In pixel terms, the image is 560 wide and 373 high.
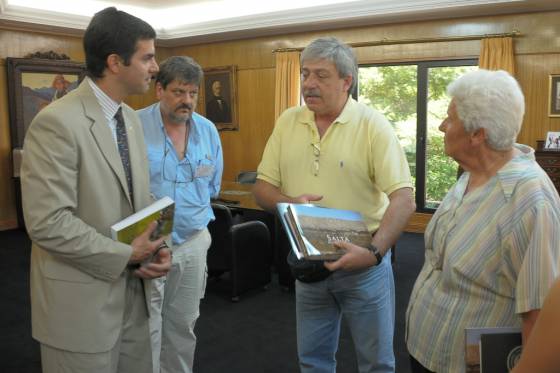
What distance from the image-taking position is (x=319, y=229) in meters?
1.79

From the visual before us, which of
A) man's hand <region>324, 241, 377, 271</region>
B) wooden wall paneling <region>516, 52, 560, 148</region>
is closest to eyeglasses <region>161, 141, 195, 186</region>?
man's hand <region>324, 241, 377, 271</region>

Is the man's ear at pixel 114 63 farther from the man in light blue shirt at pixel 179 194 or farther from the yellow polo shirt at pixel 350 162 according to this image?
the yellow polo shirt at pixel 350 162

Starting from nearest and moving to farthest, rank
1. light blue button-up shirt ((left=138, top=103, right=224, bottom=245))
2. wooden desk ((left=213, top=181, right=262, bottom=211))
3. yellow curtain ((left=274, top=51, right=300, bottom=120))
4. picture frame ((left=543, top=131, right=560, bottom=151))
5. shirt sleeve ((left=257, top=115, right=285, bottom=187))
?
shirt sleeve ((left=257, top=115, right=285, bottom=187)) < light blue button-up shirt ((left=138, top=103, right=224, bottom=245)) < wooden desk ((left=213, top=181, right=262, bottom=211)) < picture frame ((left=543, top=131, right=560, bottom=151)) < yellow curtain ((left=274, top=51, right=300, bottom=120))

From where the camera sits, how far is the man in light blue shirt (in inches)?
97.0

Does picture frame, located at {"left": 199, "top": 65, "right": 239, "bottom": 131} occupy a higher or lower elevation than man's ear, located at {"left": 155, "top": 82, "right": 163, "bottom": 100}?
higher

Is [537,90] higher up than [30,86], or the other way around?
[30,86]

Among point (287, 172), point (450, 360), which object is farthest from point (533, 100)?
point (450, 360)

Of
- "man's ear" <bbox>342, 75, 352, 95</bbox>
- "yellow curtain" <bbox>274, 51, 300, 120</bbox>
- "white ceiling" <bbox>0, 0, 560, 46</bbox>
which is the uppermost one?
"white ceiling" <bbox>0, 0, 560, 46</bbox>

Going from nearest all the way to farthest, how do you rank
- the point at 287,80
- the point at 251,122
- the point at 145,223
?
the point at 145,223 < the point at 287,80 < the point at 251,122

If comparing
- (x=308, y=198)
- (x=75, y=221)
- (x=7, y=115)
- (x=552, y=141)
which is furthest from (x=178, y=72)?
(x=7, y=115)

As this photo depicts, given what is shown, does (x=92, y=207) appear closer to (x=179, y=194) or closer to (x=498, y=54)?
(x=179, y=194)

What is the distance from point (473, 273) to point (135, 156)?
47.9 inches

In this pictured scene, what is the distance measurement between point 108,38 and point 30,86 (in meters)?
6.84

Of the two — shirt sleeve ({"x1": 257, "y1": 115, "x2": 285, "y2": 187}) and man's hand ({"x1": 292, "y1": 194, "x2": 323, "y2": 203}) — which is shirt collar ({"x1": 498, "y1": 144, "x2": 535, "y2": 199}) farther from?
shirt sleeve ({"x1": 257, "y1": 115, "x2": 285, "y2": 187})
